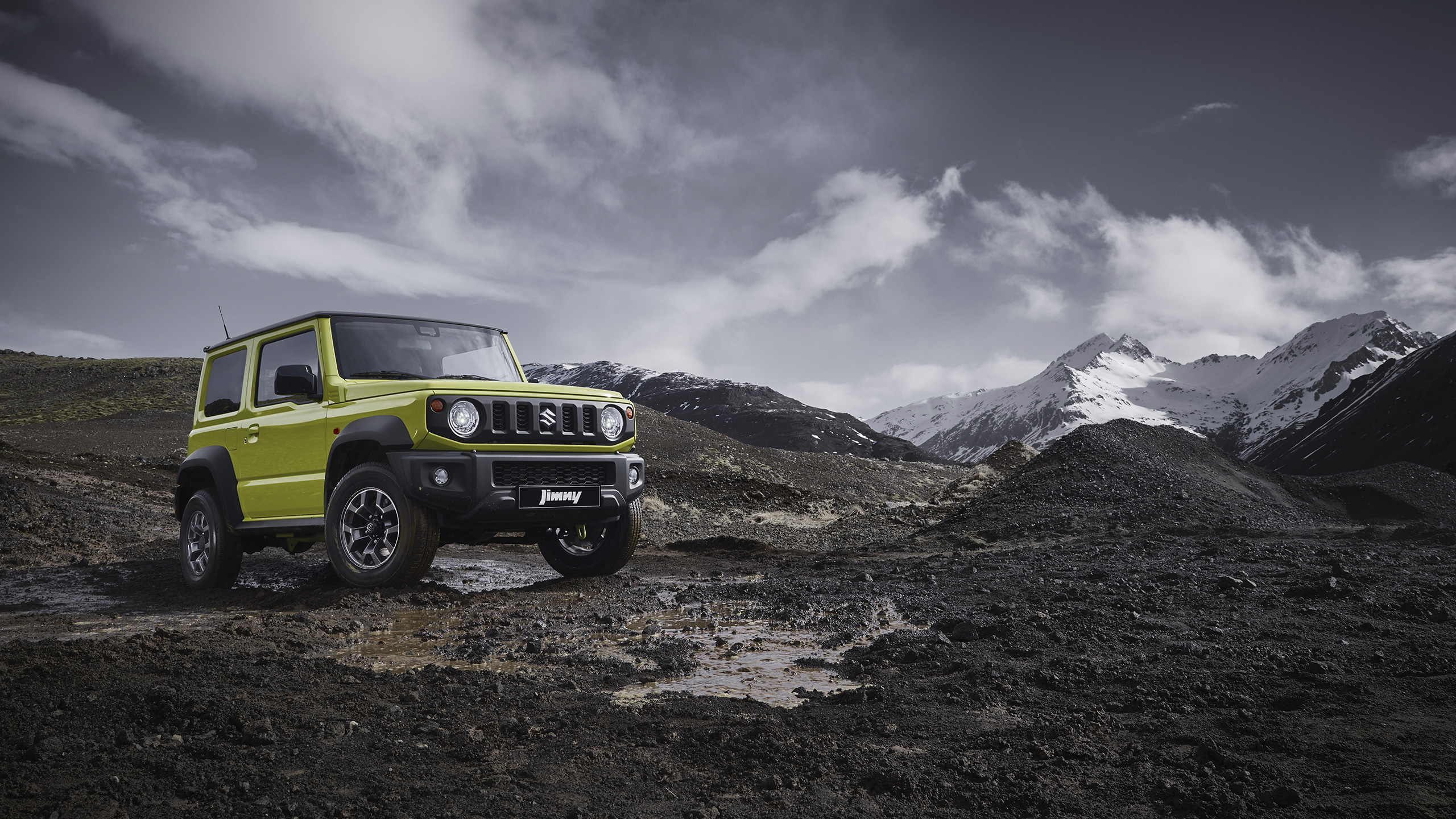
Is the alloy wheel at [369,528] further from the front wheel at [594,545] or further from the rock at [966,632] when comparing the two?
the rock at [966,632]

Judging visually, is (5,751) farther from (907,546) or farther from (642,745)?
(907,546)

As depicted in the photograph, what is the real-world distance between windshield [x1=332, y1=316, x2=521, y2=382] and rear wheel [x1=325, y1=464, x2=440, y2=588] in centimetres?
102

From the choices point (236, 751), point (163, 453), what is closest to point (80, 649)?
point (236, 751)

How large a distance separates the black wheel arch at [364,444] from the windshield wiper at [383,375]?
1.77 feet

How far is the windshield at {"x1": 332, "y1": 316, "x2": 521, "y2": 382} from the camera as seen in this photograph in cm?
728

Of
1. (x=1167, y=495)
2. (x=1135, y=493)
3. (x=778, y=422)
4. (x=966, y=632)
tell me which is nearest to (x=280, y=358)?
(x=966, y=632)

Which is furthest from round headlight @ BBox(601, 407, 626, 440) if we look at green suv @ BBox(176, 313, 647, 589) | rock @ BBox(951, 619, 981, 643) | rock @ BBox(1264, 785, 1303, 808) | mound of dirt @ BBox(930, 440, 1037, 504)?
mound of dirt @ BBox(930, 440, 1037, 504)

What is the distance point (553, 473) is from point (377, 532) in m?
1.57

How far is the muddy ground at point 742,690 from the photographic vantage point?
3.02m

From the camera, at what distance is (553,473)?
6.99m

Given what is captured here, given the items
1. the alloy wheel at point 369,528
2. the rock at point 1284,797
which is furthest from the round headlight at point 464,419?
the rock at point 1284,797

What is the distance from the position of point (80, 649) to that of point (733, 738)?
3913 millimetres

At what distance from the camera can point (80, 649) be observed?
464cm

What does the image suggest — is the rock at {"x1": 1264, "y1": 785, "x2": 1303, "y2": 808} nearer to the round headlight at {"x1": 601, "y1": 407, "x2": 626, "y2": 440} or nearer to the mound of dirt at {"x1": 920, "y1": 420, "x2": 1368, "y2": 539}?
the round headlight at {"x1": 601, "y1": 407, "x2": 626, "y2": 440}
